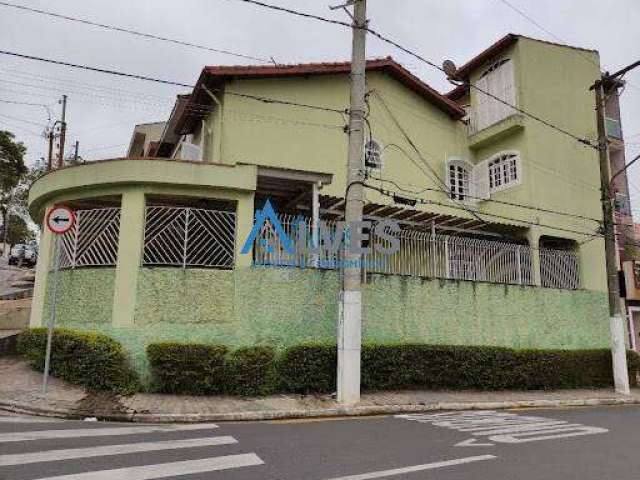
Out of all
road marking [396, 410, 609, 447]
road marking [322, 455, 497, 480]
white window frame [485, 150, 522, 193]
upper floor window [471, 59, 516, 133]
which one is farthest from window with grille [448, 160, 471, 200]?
road marking [322, 455, 497, 480]

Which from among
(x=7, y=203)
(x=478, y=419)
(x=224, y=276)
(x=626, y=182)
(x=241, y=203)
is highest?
(x=7, y=203)

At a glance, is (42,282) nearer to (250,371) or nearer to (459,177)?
(250,371)

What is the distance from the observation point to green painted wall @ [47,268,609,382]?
393 inches

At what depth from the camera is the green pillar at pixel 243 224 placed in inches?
415

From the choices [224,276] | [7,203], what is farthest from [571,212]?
[7,203]

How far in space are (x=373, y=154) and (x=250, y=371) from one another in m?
8.93

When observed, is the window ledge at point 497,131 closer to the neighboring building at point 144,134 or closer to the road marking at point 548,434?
the road marking at point 548,434

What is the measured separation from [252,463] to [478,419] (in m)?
4.87

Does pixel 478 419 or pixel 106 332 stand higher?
pixel 106 332

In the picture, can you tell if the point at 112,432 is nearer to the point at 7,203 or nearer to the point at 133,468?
the point at 133,468

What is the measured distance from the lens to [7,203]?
43.5 m

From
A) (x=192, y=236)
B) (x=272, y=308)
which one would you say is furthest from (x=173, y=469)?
(x=192, y=236)

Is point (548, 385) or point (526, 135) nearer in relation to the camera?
point (548, 385)

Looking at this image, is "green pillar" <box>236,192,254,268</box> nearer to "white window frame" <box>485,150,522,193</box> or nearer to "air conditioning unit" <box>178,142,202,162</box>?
"air conditioning unit" <box>178,142,202,162</box>
